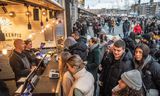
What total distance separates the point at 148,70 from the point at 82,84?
1.44 metres

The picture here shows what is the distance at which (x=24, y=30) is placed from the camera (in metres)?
13.2

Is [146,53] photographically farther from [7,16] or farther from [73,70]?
[7,16]

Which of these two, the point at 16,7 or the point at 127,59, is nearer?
the point at 127,59

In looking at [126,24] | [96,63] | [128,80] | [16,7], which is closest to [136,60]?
[128,80]

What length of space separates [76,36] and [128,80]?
16.1 ft

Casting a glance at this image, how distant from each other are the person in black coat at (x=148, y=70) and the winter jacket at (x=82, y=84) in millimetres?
1168

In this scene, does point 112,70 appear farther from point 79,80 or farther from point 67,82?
point 79,80

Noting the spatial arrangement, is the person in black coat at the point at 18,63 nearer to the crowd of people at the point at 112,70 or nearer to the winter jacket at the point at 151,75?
the crowd of people at the point at 112,70

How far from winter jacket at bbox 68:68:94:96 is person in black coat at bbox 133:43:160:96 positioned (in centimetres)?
117

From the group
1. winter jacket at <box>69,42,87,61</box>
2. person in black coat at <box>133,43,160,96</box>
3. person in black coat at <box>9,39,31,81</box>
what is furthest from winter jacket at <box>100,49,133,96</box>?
person in black coat at <box>9,39,31,81</box>

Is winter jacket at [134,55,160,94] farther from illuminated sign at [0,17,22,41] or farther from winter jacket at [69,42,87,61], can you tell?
illuminated sign at [0,17,22,41]

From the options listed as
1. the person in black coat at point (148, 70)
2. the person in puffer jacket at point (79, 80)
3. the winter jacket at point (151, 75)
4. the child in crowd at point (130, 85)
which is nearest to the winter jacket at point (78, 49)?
the person in black coat at point (148, 70)

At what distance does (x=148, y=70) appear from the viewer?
14.1 ft

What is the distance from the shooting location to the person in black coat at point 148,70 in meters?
4.29
